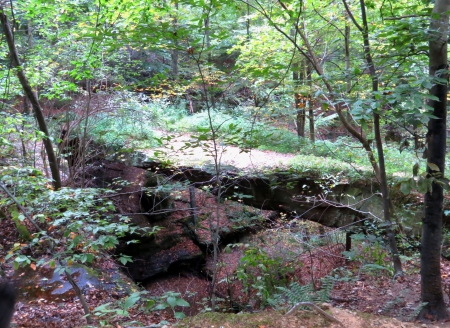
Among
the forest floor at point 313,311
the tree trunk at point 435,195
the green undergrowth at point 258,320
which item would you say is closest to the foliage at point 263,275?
the forest floor at point 313,311

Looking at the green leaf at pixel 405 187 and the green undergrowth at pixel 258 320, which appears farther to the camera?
the green leaf at pixel 405 187

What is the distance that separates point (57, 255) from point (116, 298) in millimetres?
3156

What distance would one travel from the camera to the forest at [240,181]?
2.89 metres

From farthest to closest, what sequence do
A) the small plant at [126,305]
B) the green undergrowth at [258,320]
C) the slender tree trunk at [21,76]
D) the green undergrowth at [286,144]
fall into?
the green undergrowth at [286,144] → the slender tree trunk at [21,76] → the small plant at [126,305] → the green undergrowth at [258,320]

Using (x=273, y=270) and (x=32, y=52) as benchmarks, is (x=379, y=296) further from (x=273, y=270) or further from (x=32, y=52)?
(x=32, y=52)

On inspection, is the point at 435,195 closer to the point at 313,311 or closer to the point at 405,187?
the point at 405,187

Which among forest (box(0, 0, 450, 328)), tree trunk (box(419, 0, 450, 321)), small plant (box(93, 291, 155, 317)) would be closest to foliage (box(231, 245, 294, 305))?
forest (box(0, 0, 450, 328))

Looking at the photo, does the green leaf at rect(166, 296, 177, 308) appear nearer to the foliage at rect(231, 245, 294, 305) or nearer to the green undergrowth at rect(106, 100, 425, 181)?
the green undergrowth at rect(106, 100, 425, 181)

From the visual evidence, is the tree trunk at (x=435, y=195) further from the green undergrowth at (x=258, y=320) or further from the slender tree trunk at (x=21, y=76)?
the slender tree trunk at (x=21, y=76)

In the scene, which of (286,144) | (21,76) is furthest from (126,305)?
(286,144)

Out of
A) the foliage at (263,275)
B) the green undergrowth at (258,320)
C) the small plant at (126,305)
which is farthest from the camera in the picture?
the foliage at (263,275)

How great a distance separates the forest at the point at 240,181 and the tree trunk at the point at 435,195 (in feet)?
0.04

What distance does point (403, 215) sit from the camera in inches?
246

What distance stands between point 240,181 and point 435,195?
4.13 metres
